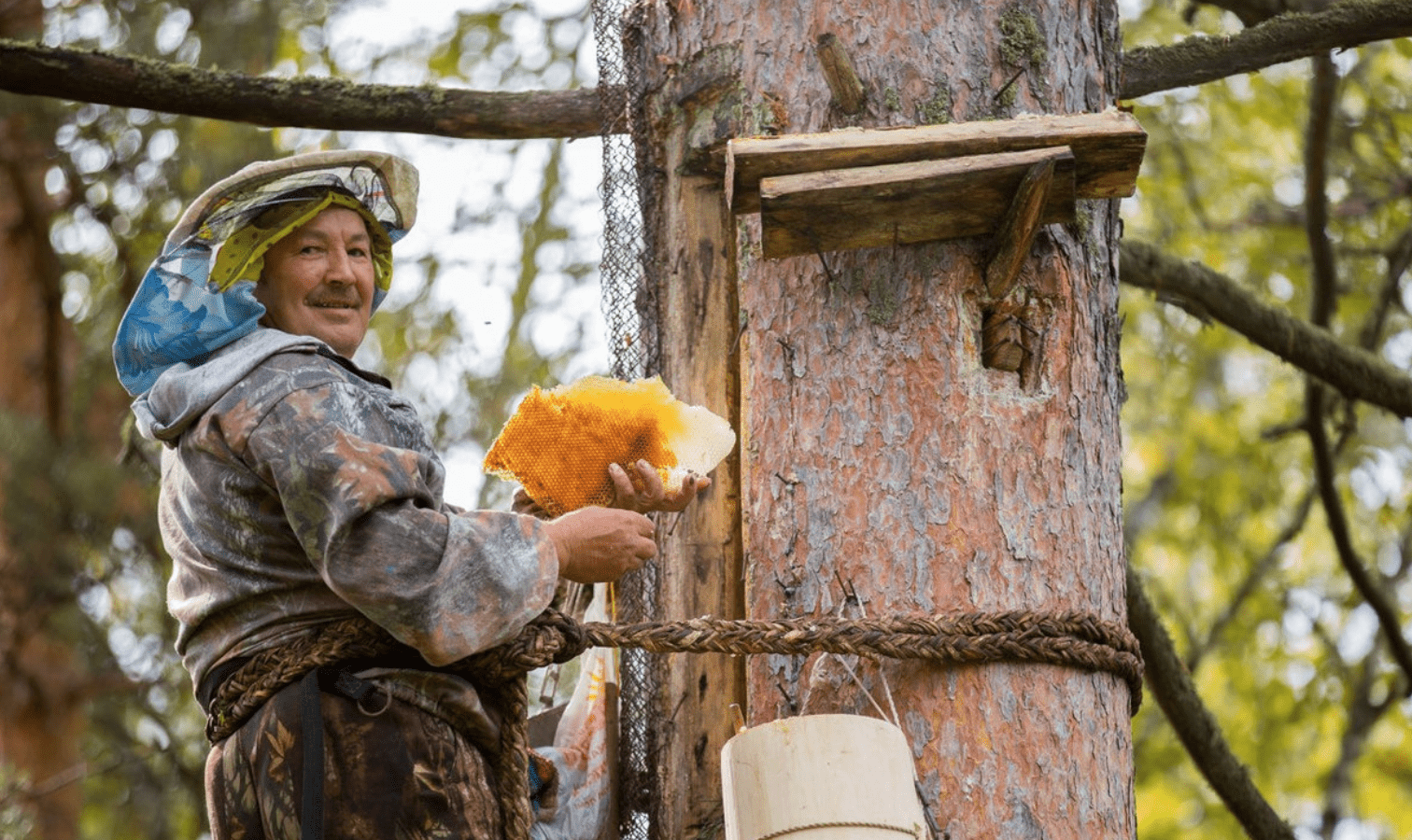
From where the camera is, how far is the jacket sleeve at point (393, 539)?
8.10 feet

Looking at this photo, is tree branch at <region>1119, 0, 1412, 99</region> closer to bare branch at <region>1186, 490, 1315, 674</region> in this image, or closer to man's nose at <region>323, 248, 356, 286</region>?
man's nose at <region>323, 248, 356, 286</region>

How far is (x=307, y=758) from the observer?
8.25ft

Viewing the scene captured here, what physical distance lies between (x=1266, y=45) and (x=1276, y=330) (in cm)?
82

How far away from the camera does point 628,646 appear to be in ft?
8.98

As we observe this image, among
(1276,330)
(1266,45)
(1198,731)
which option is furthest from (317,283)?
(1276,330)

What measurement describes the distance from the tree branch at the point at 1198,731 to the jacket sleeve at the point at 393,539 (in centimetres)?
196

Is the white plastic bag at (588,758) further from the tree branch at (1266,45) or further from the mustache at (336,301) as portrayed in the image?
the tree branch at (1266,45)

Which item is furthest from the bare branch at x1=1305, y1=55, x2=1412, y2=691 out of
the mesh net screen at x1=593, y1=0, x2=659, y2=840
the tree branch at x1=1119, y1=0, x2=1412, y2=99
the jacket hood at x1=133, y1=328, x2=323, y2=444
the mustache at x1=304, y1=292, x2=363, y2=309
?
the jacket hood at x1=133, y1=328, x2=323, y2=444

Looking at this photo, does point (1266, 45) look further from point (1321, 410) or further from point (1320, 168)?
point (1321, 410)

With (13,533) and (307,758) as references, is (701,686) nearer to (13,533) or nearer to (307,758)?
(307,758)

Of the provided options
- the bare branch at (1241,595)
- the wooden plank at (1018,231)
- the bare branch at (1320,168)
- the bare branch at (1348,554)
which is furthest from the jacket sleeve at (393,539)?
the bare branch at (1241,595)

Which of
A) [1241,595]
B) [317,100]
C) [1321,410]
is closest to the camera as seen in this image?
[317,100]

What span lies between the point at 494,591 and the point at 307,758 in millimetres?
377

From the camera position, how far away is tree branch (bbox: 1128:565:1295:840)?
13.3 feet
